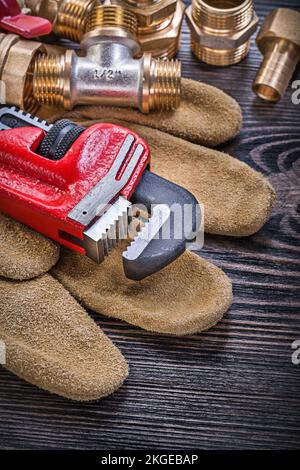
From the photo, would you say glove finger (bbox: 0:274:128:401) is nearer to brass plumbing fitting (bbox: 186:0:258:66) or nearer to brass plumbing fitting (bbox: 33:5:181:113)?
brass plumbing fitting (bbox: 33:5:181:113)

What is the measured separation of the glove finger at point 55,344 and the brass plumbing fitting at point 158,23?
0.47m

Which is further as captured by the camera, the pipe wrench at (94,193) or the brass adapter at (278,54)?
the brass adapter at (278,54)

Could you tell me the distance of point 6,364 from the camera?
940 mm

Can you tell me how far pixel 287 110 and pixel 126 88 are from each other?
264 mm

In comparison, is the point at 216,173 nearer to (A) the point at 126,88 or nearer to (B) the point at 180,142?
(B) the point at 180,142

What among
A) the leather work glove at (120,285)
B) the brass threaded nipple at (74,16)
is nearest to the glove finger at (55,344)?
the leather work glove at (120,285)

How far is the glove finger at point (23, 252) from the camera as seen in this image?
3.25 feet

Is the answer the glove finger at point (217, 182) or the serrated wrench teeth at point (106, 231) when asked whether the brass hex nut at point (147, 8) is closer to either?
the glove finger at point (217, 182)

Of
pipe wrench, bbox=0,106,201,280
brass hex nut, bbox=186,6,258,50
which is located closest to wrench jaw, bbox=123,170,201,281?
pipe wrench, bbox=0,106,201,280

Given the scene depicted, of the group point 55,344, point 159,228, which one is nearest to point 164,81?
point 159,228

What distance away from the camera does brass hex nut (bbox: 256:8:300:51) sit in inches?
49.1

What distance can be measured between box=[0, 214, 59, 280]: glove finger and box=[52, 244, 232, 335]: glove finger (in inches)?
1.2

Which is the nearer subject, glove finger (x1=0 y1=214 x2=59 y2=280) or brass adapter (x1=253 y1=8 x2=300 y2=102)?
glove finger (x1=0 y1=214 x2=59 y2=280)

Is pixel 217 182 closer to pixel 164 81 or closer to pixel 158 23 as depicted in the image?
pixel 164 81
